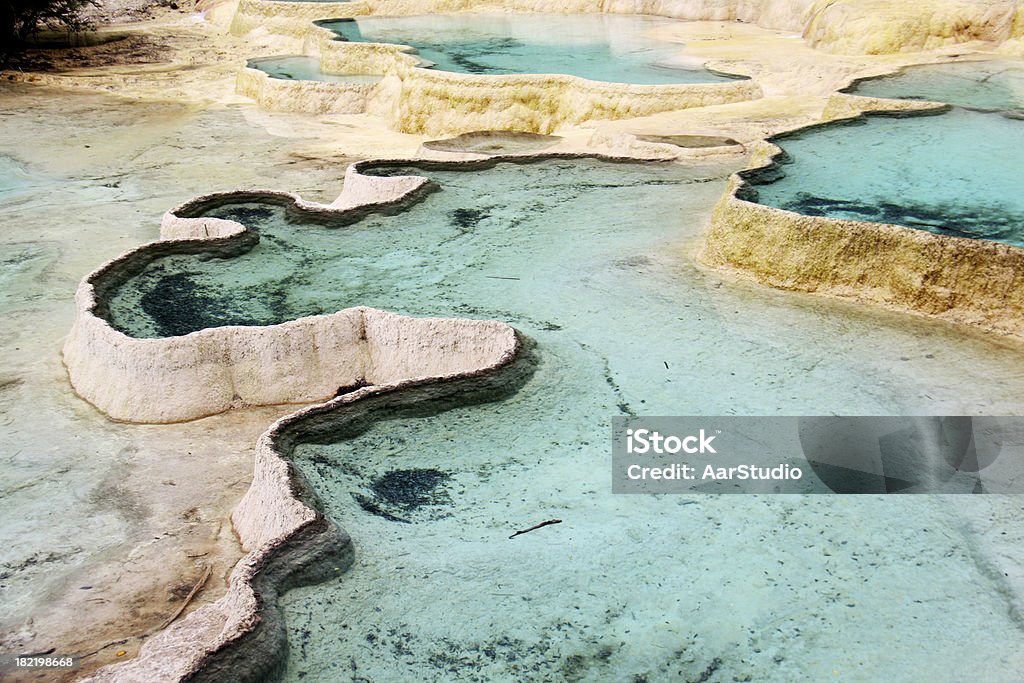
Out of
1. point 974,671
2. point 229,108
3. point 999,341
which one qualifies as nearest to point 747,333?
point 999,341

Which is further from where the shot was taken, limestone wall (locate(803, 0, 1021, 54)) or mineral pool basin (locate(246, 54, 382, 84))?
mineral pool basin (locate(246, 54, 382, 84))

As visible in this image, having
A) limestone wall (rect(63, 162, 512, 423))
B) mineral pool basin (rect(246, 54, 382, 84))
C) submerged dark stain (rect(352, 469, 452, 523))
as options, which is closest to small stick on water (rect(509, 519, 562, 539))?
submerged dark stain (rect(352, 469, 452, 523))

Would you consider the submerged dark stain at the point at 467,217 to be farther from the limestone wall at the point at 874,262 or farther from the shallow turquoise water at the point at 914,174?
the shallow turquoise water at the point at 914,174

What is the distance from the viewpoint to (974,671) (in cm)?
333

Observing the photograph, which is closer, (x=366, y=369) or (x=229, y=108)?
(x=366, y=369)

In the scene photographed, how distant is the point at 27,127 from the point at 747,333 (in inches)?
379

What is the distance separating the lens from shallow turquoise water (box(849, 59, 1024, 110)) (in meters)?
8.59

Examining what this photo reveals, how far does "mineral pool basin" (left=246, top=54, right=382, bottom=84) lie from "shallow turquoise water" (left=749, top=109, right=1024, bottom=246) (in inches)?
275

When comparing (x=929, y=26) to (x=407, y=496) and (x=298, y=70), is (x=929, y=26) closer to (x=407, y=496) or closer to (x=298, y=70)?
(x=298, y=70)

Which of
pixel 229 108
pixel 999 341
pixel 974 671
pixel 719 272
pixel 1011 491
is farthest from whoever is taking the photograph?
pixel 229 108

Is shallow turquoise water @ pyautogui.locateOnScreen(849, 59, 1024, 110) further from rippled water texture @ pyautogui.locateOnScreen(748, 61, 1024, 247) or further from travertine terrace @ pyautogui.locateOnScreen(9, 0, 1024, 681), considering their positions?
travertine terrace @ pyautogui.locateOnScreen(9, 0, 1024, 681)

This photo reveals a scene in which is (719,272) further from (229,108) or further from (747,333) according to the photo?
(229,108)

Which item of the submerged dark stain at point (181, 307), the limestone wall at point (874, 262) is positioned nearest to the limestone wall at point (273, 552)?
the submerged dark stain at point (181, 307)

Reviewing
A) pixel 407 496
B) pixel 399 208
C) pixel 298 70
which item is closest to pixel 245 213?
pixel 399 208
